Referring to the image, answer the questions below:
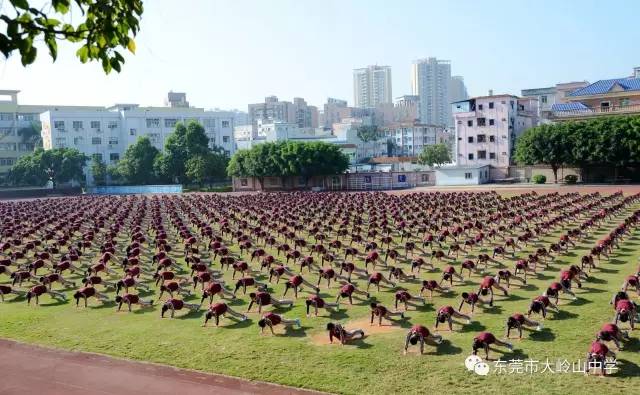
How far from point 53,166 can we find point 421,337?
84958 mm

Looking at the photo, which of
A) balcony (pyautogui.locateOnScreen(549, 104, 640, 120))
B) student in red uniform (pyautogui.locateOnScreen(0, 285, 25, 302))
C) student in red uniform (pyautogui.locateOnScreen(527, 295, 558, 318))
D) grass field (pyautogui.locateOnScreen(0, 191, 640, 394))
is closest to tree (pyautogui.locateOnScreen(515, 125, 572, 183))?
balcony (pyautogui.locateOnScreen(549, 104, 640, 120))

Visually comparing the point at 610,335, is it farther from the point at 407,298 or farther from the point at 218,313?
the point at 218,313

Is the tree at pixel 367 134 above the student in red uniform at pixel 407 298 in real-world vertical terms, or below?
above

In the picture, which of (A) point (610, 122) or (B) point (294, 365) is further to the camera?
(A) point (610, 122)

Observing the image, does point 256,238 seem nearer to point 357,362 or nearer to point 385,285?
point 385,285

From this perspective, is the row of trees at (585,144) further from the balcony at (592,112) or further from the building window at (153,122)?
the building window at (153,122)

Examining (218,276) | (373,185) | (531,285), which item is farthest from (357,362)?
(373,185)

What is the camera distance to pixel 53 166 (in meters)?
85.4

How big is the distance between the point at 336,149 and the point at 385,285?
55897mm

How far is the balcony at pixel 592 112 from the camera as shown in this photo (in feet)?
214

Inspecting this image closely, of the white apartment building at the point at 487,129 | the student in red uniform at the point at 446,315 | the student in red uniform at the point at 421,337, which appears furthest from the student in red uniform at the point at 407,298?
the white apartment building at the point at 487,129

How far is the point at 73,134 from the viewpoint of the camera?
94625mm

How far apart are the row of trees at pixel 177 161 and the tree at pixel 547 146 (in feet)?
136

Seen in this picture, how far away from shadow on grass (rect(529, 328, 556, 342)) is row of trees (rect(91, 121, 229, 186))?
7024 centimetres
